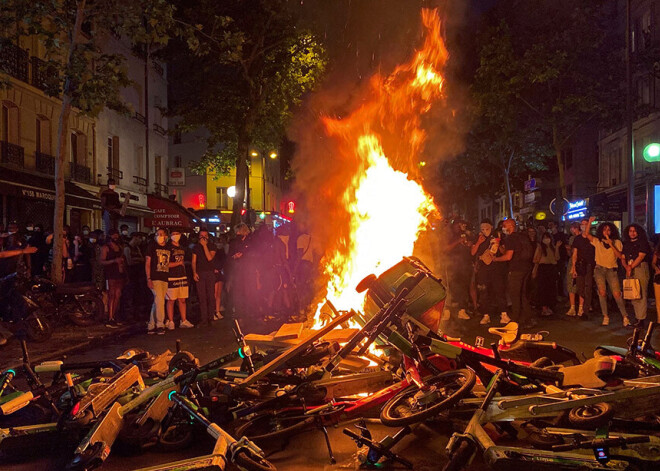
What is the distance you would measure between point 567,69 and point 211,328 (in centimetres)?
2311

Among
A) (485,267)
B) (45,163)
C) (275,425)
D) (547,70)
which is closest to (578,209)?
(547,70)

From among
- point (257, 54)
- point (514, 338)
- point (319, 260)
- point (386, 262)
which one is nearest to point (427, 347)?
point (514, 338)

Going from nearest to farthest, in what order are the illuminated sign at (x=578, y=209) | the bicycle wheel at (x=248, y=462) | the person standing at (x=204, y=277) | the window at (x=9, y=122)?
the bicycle wheel at (x=248, y=462) → the person standing at (x=204, y=277) → the window at (x=9, y=122) → the illuminated sign at (x=578, y=209)

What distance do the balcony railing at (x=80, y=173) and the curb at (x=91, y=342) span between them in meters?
15.7

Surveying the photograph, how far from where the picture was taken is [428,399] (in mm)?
4500

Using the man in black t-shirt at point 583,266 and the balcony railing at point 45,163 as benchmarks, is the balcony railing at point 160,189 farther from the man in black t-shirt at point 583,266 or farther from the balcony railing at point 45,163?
the man in black t-shirt at point 583,266

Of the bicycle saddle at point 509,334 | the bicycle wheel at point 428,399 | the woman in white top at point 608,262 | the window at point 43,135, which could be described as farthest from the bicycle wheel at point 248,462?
the window at point 43,135

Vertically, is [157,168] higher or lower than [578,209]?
higher

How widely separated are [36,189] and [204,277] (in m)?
11.3

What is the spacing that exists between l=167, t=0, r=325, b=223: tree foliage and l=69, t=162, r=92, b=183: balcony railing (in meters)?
5.12

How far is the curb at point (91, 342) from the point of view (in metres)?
8.46

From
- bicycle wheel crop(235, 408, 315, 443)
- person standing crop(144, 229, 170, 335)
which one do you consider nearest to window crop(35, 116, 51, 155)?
person standing crop(144, 229, 170, 335)

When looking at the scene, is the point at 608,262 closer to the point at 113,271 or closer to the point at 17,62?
the point at 113,271

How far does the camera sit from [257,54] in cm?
2180
